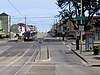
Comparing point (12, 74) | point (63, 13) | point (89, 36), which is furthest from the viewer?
point (63, 13)

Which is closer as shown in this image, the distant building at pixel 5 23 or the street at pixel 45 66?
the street at pixel 45 66

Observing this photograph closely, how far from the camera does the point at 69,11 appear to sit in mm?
105562

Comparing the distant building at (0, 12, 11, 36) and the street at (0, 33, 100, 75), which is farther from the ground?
the distant building at (0, 12, 11, 36)

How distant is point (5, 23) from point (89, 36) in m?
124

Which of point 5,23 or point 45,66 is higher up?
point 5,23

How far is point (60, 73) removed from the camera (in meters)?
23.6

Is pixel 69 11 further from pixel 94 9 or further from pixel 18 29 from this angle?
pixel 18 29

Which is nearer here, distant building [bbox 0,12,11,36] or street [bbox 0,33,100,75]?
street [bbox 0,33,100,75]

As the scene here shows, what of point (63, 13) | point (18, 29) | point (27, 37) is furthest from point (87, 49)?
point (18, 29)

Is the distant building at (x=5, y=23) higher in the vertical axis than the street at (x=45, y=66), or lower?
higher

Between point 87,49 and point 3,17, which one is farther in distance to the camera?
point 3,17

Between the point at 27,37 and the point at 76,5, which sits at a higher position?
the point at 76,5

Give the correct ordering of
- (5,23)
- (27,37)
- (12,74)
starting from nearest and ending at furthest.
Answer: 1. (12,74)
2. (27,37)
3. (5,23)

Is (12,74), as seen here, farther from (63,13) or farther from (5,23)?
(5,23)
